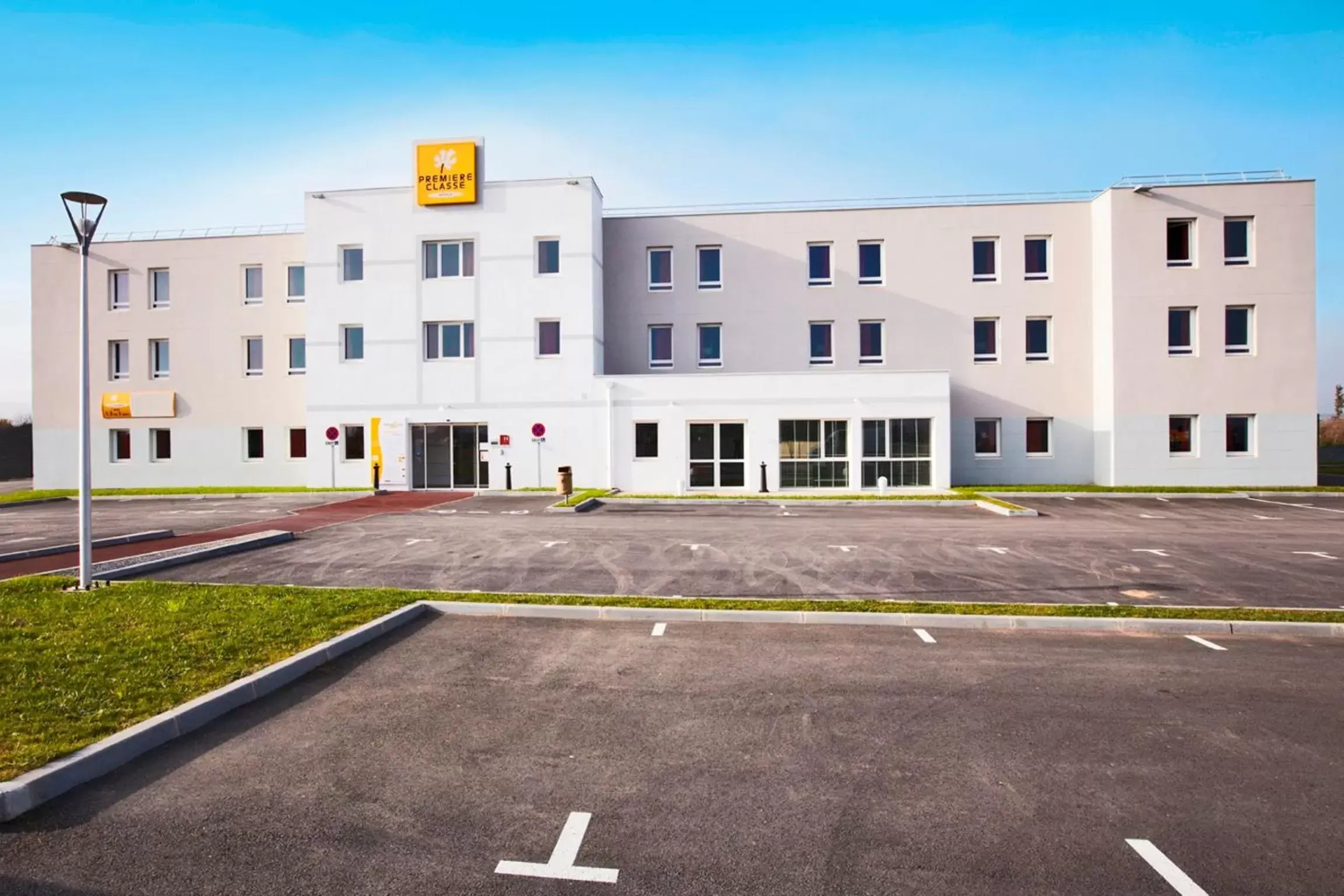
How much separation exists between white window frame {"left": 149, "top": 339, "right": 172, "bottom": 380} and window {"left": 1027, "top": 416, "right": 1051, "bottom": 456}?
3543 cm

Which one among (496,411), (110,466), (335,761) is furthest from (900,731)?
(110,466)

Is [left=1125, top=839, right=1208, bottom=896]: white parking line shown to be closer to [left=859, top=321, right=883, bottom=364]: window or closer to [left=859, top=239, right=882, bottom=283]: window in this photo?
[left=859, top=321, right=883, bottom=364]: window

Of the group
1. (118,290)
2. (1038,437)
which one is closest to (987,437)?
(1038,437)

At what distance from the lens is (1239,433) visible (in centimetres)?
2622

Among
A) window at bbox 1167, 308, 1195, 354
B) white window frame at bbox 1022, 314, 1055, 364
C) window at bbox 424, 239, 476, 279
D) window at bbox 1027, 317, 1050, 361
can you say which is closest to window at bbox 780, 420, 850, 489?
white window frame at bbox 1022, 314, 1055, 364

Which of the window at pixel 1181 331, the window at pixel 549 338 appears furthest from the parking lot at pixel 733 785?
the window at pixel 1181 331

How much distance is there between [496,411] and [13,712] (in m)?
22.3

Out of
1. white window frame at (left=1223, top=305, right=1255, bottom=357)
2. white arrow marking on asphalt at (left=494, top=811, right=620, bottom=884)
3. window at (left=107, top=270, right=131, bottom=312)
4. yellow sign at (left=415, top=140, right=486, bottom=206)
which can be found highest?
yellow sign at (left=415, top=140, right=486, bottom=206)

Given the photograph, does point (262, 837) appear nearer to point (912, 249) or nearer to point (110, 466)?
point (912, 249)

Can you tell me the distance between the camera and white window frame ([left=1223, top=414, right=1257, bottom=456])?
1019 inches

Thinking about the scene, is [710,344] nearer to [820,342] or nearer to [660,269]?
[660,269]

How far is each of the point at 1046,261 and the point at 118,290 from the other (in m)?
38.8

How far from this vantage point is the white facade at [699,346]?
2570 cm

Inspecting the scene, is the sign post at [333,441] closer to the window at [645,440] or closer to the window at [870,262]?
the window at [645,440]
